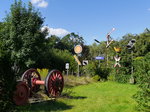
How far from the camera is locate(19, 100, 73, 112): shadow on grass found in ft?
24.5

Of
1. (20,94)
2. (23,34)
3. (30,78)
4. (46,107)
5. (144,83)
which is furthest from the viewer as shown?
(23,34)

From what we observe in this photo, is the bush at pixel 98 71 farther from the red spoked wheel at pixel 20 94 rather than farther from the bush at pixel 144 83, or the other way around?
the red spoked wheel at pixel 20 94

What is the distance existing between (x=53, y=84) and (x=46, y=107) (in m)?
1.47

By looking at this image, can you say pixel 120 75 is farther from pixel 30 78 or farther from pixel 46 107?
pixel 46 107

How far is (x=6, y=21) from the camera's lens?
55.4ft

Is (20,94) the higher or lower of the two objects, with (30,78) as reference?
lower

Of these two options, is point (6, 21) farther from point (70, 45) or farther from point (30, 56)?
point (70, 45)

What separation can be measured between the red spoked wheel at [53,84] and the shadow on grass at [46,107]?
1.64 ft

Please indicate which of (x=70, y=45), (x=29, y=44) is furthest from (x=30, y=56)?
(x=70, y=45)

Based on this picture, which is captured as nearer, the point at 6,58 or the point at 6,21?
the point at 6,58

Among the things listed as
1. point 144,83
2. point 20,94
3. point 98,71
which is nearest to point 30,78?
point 20,94

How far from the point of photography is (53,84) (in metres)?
9.26

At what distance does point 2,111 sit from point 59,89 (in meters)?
4.10

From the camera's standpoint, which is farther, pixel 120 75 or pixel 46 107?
pixel 120 75
